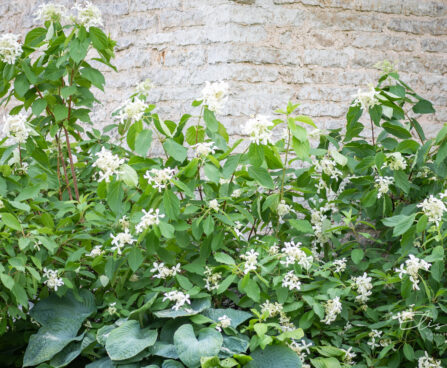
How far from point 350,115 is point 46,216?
146 cm

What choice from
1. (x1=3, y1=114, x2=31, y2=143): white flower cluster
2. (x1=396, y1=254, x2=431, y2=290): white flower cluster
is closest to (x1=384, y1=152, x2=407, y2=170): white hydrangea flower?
(x1=396, y1=254, x2=431, y2=290): white flower cluster

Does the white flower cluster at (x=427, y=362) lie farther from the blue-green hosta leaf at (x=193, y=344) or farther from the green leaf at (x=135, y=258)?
the green leaf at (x=135, y=258)

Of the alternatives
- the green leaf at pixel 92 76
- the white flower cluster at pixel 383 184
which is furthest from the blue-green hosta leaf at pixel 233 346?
the green leaf at pixel 92 76

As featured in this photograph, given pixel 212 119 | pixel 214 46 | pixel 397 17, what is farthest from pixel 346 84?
pixel 212 119

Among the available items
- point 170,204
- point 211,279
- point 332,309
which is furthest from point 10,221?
point 332,309

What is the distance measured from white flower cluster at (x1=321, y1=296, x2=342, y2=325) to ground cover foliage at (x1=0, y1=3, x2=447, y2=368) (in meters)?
0.01

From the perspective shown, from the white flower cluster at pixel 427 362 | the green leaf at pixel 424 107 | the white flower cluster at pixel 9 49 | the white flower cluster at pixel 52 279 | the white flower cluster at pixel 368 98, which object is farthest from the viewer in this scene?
the green leaf at pixel 424 107

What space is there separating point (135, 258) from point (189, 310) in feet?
0.98

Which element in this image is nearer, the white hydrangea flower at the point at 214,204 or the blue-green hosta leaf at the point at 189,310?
the blue-green hosta leaf at the point at 189,310

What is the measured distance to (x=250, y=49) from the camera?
369 centimetres

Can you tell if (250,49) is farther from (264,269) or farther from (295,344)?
(295,344)

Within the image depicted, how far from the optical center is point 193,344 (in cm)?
219

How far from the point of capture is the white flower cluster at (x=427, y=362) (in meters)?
2.37

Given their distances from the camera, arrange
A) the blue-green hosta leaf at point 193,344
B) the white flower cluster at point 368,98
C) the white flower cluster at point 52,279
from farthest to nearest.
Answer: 1. the white flower cluster at point 368,98
2. the white flower cluster at point 52,279
3. the blue-green hosta leaf at point 193,344
